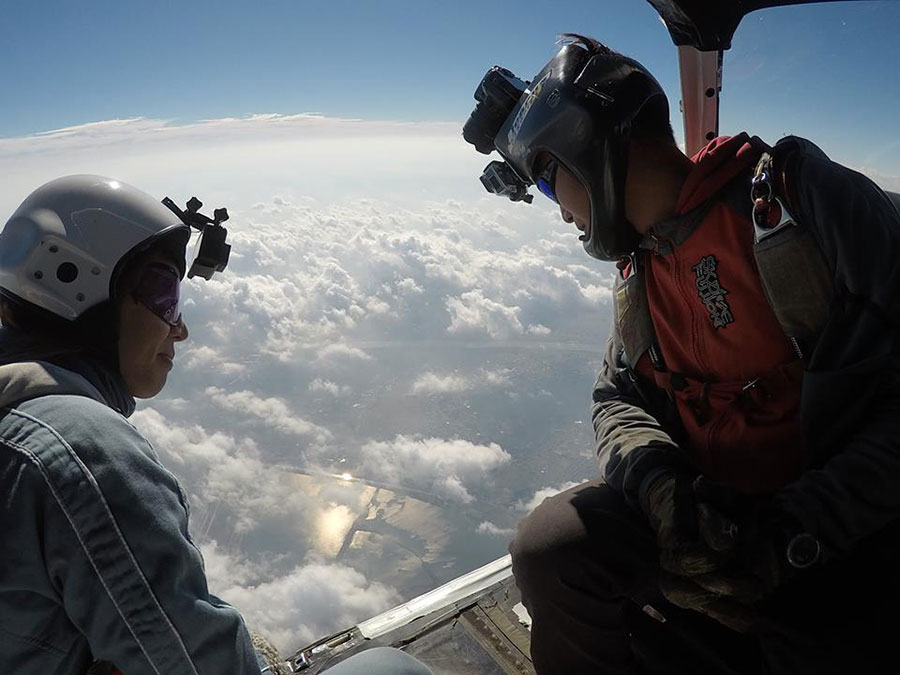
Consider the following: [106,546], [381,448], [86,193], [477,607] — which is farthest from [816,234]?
[381,448]

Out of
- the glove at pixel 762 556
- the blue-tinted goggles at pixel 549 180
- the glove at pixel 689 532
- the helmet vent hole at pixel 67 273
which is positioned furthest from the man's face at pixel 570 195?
the helmet vent hole at pixel 67 273

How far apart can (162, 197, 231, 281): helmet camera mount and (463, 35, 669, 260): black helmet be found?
0.96 meters

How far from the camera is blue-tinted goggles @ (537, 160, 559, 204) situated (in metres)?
1.75

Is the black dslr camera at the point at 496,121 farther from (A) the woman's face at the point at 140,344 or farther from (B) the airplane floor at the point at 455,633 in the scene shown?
(B) the airplane floor at the point at 455,633

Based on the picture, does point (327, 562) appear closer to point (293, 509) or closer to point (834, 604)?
point (293, 509)

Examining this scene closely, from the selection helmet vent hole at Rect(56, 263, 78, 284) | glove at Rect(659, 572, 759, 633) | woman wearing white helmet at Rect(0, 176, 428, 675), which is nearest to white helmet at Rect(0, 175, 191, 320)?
helmet vent hole at Rect(56, 263, 78, 284)

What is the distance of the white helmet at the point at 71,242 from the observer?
1166 millimetres

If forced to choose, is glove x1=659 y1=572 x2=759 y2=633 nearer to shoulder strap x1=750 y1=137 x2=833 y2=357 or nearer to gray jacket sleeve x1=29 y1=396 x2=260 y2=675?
shoulder strap x1=750 y1=137 x2=833 y2=357

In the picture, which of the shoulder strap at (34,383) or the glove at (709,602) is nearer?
the shoulder strap at (34,383)

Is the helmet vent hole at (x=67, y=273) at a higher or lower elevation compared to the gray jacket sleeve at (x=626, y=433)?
higher

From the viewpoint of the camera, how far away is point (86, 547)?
2.69 ft

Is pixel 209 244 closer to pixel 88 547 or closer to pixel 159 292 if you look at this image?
pixel 159 292

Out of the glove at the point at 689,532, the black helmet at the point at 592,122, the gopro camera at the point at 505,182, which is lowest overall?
the glove at the point at 689,532

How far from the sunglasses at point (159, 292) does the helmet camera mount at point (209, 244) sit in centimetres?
26
